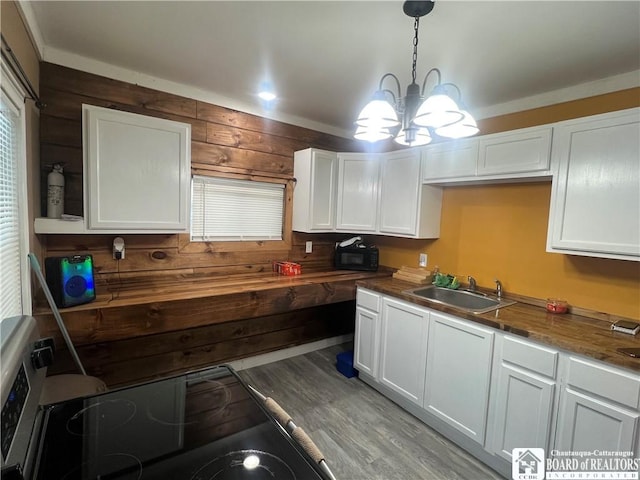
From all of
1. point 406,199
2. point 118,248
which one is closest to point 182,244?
point 118,248

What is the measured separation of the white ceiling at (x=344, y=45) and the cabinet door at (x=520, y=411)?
1821 mm

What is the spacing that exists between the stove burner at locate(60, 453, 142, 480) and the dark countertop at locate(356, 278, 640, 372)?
1.87 meters

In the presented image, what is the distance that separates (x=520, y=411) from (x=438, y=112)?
171cm

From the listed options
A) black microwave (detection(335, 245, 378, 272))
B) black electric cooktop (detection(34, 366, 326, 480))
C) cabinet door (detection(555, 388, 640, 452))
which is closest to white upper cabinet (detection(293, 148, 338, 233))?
black microwave (detection(335, 245, 378, 272))

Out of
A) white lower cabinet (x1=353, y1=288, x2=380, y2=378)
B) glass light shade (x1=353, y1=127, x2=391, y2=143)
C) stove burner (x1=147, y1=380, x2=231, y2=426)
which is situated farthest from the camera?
white lower cabinet (x1=353, y1=288, x2=380, y2=378)

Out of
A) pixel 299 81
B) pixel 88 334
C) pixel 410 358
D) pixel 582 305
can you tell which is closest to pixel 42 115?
pixel 88 334

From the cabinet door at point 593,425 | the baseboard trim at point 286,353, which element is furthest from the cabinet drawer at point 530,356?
the baseboard trim at point 286,353

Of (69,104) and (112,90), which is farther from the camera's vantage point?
(112,90)

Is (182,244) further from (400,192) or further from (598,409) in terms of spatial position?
(598,409)

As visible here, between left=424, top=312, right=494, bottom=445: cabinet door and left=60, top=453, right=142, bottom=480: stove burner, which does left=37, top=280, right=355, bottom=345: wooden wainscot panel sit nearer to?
left=424, top=312, right=494, bottom=445: cabinet door

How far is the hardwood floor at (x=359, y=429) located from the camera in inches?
75.7

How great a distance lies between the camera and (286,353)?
329 centimetres

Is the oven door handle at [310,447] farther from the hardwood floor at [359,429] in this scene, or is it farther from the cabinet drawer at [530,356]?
the cabinet drawer at [530,356]
